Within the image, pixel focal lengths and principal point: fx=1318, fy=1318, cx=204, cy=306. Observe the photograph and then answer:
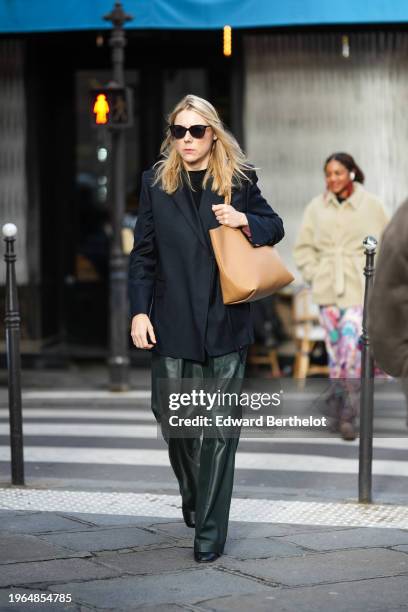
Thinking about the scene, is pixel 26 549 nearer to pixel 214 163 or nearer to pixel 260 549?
pixel 260 549

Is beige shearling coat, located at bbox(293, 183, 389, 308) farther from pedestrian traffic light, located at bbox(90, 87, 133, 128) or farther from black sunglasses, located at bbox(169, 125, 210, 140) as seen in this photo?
black sunglasses, located at bbox(169, 125, 210, 140)

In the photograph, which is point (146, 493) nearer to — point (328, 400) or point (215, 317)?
point (215, 317)

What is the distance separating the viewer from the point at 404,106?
12.5 m

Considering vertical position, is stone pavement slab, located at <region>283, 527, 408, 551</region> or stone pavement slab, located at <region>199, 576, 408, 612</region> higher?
stone pavement slab, located at <region>199, 576, 408, 612</region>

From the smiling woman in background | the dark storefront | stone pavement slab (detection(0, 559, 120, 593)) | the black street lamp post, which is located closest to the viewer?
stone pavement slab (detection(0, 559, 120, 593))

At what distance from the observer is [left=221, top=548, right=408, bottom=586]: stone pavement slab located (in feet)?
16.9

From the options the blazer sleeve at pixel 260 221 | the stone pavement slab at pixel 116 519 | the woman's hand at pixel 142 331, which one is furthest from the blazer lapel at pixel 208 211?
the stone pavement slab at pixel 116 519

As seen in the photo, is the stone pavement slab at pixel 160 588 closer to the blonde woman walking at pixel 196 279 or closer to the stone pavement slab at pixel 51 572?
the stone pavement slab at pixel 51 572

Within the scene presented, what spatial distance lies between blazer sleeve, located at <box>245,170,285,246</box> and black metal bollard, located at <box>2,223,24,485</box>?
1789 millimetres

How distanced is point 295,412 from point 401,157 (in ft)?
11.5

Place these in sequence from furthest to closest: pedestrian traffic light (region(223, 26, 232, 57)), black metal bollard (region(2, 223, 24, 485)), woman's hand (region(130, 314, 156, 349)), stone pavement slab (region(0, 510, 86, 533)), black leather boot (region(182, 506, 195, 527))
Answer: pedestrian traffic light (region(223, 26, 232, 57)) → black metal bollard (region(2, 223, 24, 485)) → stone pavement slab (region(0, 510, 86, 533)) → black leather boot (region(182, 506, 195, 527)) → woman's hand (region(130, 314, 156, 349))

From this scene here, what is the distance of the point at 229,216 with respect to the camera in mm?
5465

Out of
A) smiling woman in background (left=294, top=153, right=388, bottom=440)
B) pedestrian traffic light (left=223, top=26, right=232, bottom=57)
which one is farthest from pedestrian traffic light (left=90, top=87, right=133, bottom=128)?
smiling woman in background (left=294, top=153, right=388, bottom=440)

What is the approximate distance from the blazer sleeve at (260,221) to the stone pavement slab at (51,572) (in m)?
1.49
